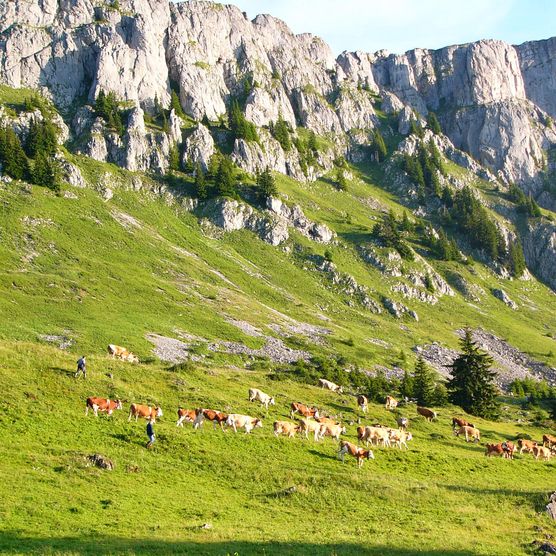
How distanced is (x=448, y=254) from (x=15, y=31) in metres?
165

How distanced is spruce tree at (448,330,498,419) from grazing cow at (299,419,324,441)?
3539 centimetres

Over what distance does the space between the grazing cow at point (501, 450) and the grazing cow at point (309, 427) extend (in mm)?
14572

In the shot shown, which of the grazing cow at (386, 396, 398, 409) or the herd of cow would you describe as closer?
the herd of cow

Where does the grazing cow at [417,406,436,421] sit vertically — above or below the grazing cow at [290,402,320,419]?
below

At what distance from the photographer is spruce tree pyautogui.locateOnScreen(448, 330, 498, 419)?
6538 centimetres

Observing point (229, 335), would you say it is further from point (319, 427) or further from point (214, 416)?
point (214, 416)

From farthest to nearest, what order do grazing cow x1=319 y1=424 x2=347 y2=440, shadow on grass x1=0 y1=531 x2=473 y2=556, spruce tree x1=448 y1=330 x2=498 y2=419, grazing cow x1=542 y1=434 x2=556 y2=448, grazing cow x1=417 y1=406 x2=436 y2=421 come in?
spruce tree x1=448 y1=330 x2=498 y2=419, grazing cow x1=417 y1=406 x2=436 y2=421, grazing cow x1=542 y1=434 x2=556 y2=448, grazing cow x1=319 y1=424 x2=347 y2=440, shadow on grass x1=0 y1=531 x2=473 y2=556

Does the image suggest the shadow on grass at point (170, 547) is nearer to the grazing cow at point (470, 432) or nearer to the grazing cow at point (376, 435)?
the grazing cow at point (376, 435)

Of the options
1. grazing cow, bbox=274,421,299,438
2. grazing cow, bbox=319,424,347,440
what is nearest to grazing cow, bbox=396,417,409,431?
grazing cow, bbox=319,424,347,440

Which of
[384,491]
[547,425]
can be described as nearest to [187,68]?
[547,425]

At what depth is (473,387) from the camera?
2650 inches

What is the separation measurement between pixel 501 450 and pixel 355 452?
15.1 meters

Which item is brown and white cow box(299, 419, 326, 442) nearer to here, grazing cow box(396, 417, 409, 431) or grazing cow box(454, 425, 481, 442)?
grazing cow box(396, 417, 409, 431)

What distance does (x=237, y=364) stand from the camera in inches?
2746
